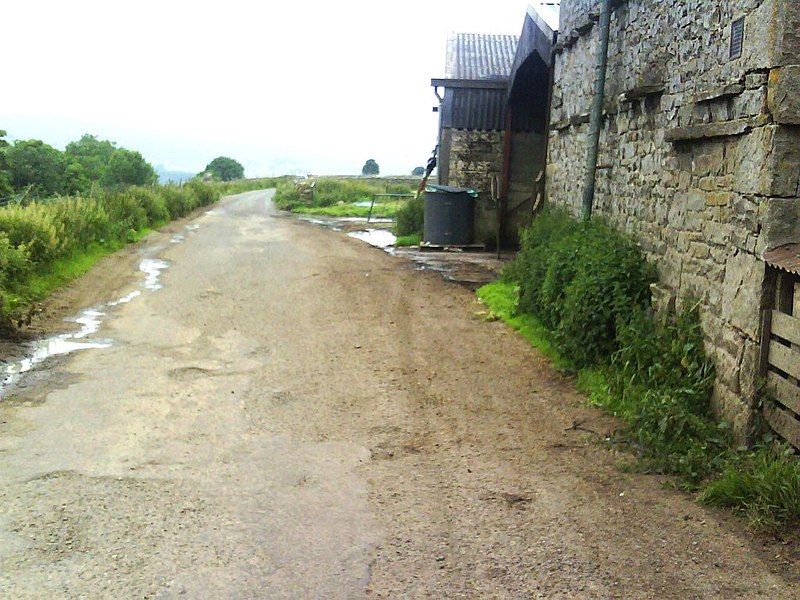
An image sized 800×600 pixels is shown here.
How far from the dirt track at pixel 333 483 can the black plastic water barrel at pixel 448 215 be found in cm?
811

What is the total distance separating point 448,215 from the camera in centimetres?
1773

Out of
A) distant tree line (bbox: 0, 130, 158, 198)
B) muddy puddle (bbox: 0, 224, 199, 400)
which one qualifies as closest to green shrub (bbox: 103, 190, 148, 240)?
muddy puddle (bbox: 0, 224, 199, 400)

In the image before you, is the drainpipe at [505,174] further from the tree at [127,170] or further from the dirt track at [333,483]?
the tree at [127,170]

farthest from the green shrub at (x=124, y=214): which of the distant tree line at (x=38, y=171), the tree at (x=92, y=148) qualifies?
the tree at (x=92, y=148)

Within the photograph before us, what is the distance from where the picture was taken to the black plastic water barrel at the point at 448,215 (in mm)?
17641

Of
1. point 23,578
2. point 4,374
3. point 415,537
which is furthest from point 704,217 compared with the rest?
point 4,374

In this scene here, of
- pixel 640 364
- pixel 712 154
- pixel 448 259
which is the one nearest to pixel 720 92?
pixel 712 154

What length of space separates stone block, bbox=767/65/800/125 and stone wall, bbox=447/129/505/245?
42.8ft

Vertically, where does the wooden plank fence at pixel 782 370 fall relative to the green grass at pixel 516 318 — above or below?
above

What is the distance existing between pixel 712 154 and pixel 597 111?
4.07 meters

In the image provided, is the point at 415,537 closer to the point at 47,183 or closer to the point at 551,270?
the point at 551,270

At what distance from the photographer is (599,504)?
16.6 feet

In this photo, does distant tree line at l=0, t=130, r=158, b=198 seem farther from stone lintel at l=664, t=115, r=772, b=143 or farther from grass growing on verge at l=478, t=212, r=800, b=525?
stone lintel at l=664, t=115, r=772, b=143

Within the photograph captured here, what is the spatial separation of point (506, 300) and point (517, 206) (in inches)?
291
